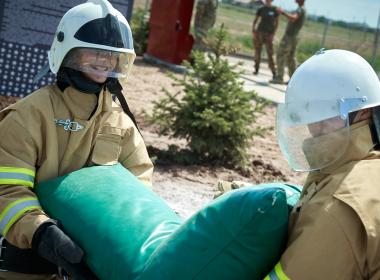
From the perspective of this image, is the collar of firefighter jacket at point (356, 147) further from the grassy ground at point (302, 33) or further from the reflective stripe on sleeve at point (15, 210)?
the grassy ground at point (302, 33)

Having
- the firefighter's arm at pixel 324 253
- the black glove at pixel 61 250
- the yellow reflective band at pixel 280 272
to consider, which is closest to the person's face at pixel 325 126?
the firefighter's arm at pixel 324 253

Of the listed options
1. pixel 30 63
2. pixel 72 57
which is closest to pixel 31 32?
pixel 30 63

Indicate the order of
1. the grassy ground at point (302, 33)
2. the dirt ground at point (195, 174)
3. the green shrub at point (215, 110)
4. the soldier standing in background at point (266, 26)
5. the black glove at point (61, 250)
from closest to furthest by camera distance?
the black glove at point (61, 250)
the dirt ground at point (195, 174)
the green shrub at point (215, 110)
the soldier standing in background at point (266, 26)
the grassy ground at point (302, 33)

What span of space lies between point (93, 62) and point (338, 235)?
1.54m

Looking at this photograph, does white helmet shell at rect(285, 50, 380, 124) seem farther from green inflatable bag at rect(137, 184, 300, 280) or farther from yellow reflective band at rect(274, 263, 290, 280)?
yellow reflective band at rect(274, 263, 290, 280)

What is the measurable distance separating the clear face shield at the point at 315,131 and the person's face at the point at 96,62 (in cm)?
101

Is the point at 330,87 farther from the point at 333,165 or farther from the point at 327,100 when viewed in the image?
the point at 333,165

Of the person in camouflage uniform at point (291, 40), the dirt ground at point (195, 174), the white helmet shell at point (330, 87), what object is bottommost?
the dirt ground at point (195, 174)

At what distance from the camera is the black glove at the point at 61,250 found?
2.51 m

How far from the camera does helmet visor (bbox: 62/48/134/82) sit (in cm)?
304

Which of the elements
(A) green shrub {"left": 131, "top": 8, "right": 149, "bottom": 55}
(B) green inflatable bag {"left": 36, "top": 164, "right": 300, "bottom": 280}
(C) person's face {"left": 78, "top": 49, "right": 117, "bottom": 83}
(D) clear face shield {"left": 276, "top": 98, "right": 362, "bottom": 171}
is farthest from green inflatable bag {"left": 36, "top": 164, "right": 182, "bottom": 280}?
(A) green shrub {"left": 131, "top": 8, "right": 149, "bottom": 55}

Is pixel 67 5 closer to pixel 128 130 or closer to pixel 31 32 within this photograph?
pixel 31 32

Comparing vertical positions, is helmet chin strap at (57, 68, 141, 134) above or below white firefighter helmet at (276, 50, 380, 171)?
below

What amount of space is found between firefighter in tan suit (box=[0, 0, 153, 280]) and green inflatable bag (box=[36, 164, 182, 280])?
0.08 meters
